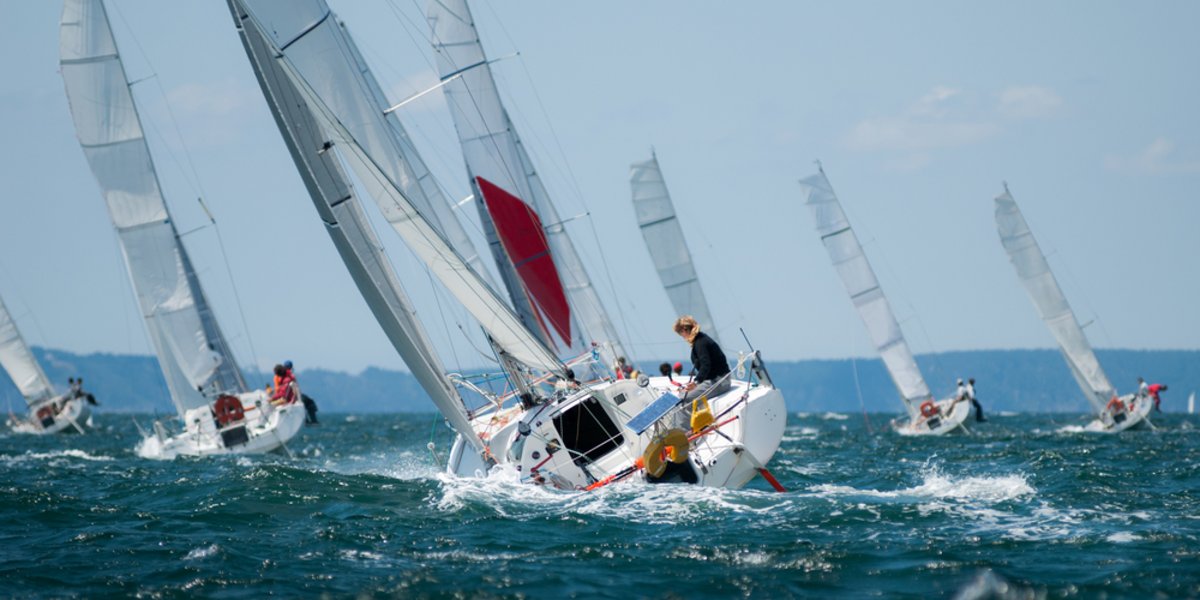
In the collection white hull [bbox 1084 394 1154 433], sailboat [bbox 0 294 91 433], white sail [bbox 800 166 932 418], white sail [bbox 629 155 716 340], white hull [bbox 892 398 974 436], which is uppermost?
sailboat [bbox 0 294 91 433]

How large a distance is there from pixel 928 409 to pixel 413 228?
80.1ft

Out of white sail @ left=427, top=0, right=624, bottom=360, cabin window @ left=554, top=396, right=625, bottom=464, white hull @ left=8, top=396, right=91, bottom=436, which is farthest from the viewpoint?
white hull @ left=8, top=396, right=91, bottom=436

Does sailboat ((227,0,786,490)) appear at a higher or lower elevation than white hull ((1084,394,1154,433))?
higher

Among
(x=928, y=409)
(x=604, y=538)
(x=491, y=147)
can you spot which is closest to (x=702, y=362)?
(x=604, y=538)

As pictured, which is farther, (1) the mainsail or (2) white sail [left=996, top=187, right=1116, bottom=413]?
(2) white sail [left=996, top=187, right=1116, bottom=413]

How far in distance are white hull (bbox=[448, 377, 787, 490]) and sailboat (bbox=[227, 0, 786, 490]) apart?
0.01 metres

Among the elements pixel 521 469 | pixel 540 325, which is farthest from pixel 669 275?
pixel 521 469

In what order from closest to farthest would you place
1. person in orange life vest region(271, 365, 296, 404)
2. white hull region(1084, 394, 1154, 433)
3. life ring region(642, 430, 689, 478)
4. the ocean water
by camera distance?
1. the ocean water
2. life ring region(642, 430, 689, 478)
3. person in orange life vest region(271, 365, 296, 404)
4. white hull region(1084, 394, 1154, 433)

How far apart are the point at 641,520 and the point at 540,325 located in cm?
882

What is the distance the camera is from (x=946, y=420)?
108ft

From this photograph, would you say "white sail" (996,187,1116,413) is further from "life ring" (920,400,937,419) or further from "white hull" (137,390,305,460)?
"white hull" (137,390,305,460)

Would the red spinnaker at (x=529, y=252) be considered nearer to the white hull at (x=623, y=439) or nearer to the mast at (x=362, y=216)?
the white hull at (x=623, y=439)

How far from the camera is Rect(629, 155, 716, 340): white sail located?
31375 mm

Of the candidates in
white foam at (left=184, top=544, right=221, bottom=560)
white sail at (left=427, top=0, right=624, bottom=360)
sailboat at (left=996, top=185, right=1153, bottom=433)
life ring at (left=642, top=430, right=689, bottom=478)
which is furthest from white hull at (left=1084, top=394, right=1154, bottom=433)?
white foam at (left=184, top=544, right=221, bottom=560)
